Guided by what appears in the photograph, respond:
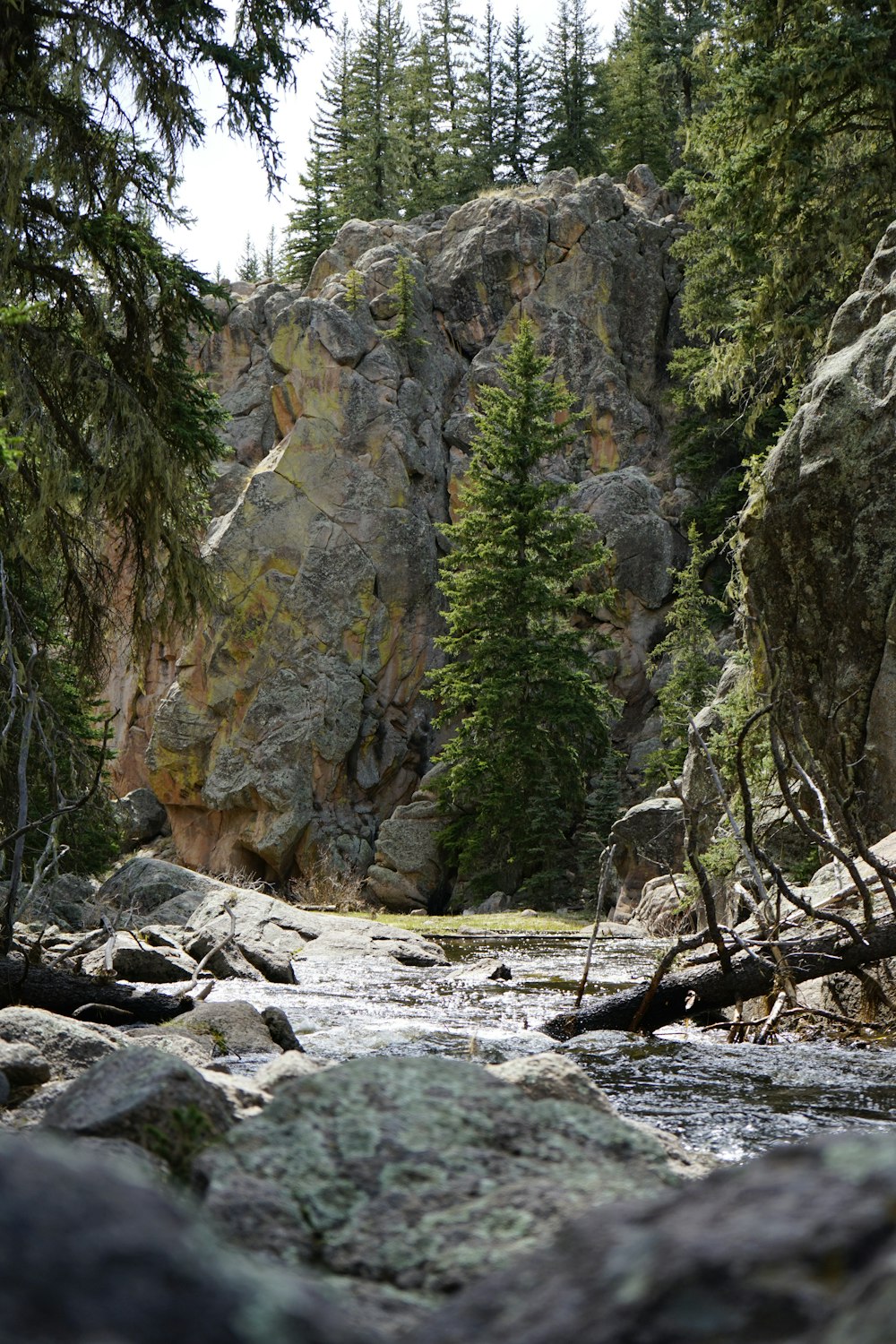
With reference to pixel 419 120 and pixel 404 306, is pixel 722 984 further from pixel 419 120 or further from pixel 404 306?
pixel 419 120

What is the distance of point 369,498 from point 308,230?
18.5m

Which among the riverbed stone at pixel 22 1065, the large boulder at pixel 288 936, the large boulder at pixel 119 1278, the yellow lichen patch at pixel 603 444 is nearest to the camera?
the large boulder at pixel 119 1278

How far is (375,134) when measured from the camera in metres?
49.6

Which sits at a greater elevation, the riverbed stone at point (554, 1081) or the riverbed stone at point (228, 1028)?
the riverbed stone at point (554, 1081)

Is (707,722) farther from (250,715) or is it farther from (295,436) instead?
(295,436)

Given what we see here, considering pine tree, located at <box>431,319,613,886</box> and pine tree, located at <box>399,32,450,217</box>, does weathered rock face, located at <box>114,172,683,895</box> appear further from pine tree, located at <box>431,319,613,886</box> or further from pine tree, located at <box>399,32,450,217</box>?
pine tree, located at <box>399,32,450,217</box>

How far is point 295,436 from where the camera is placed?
3553 centimetres

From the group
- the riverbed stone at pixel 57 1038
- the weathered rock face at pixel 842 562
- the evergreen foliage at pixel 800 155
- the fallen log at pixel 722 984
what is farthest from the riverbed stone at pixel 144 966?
the evergreen foliage at pixel 800 155

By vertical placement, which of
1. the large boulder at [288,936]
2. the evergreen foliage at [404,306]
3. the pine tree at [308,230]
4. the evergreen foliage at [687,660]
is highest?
the pine tree at [308,230]

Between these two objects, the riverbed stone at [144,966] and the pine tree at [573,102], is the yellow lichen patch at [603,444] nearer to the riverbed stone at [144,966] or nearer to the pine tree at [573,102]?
the pine tree at [573,102]

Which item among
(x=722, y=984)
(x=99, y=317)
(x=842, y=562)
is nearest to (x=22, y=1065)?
(x=722, y=984)

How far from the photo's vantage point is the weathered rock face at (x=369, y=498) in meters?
33.9

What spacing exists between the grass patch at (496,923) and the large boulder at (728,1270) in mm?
19382

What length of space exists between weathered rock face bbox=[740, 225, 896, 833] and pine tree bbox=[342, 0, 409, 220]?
4057cm
